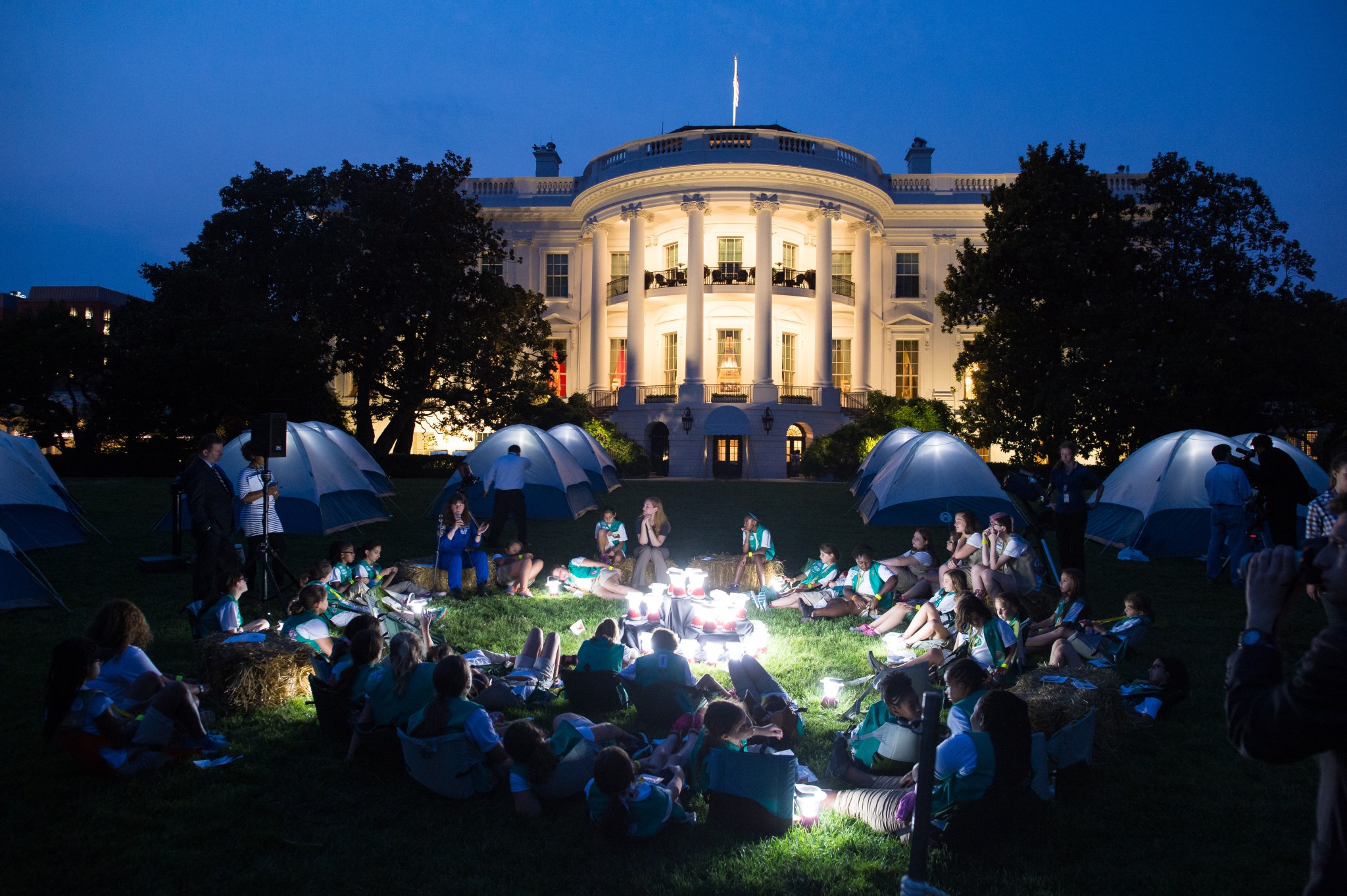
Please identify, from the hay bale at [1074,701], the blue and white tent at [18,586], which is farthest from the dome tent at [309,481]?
the hay bale at [1074,701]

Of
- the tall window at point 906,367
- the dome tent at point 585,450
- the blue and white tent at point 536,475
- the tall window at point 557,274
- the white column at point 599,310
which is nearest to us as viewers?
the blue and white tent at point 536,475

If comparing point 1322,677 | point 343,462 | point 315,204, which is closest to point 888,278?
point 315,204

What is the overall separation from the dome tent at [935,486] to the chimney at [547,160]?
95.1 ft

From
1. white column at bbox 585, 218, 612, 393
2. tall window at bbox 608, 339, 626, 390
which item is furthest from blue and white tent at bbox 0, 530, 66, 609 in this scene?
tall window at bbox 608, 339, 626, 390

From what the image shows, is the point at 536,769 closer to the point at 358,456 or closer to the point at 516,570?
the point at 516,570

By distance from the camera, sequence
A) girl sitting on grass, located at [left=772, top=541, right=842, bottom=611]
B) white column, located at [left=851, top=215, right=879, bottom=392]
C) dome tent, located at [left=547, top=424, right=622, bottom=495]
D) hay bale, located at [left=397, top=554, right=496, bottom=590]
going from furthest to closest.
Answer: white column, located at [left=851, top=215, right=879, bottom=392], dome tent, located at [left=547, top=424, right=622, bottom=495], hay bale, located at [left=397, top=554, right=496, bottom=590], girl sitting on grass, located at [left=772, top=541, right=842, bottom=611]

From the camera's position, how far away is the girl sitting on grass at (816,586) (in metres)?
8.29

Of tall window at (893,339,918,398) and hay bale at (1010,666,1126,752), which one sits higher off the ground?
tall window at (893,339,918,398)

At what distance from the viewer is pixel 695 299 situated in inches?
1151

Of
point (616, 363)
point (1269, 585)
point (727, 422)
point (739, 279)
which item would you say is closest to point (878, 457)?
point (727, 422)

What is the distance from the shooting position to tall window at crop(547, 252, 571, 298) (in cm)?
3497

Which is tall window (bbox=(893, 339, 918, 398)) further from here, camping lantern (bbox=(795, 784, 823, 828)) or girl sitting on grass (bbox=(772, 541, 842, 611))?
camping lantern (bbox=(795, 784, 823, 828))

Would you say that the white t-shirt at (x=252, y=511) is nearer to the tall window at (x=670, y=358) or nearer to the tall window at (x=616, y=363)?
the tall window at (x=616, y=363)

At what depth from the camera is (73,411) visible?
29203 millimetres
